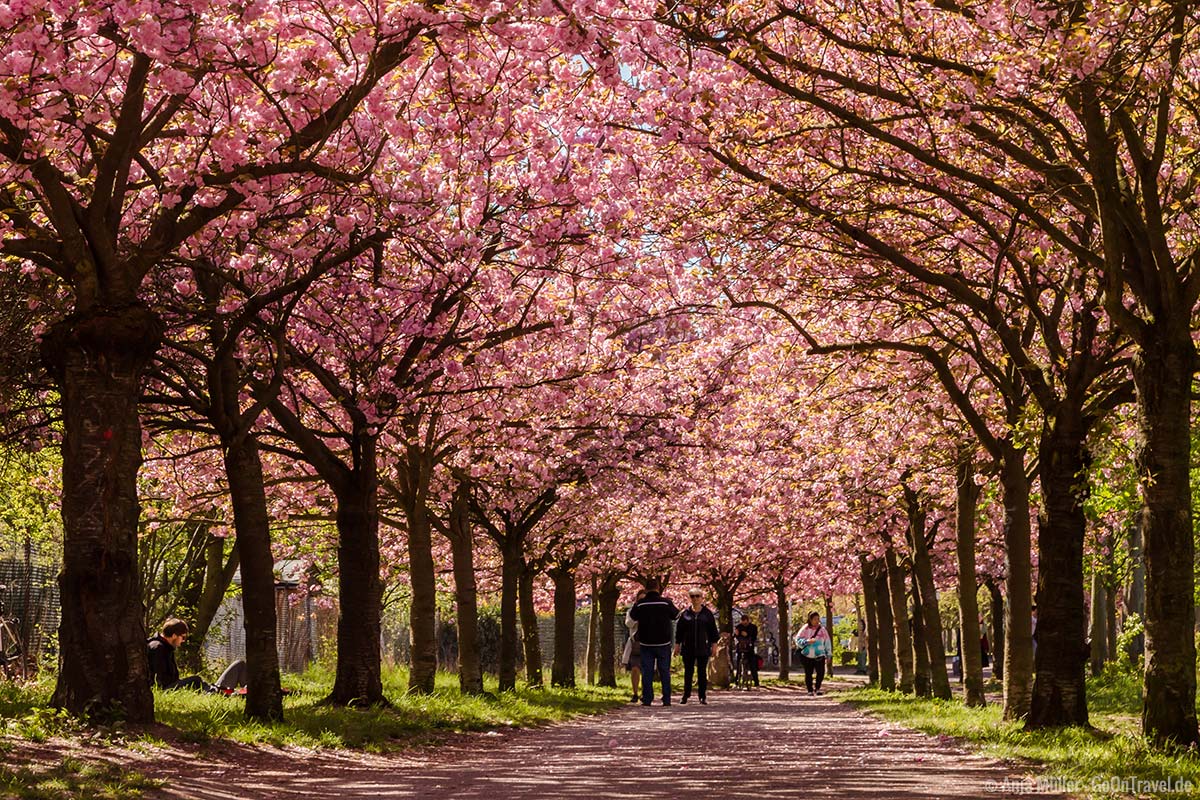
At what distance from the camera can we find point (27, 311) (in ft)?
46.3

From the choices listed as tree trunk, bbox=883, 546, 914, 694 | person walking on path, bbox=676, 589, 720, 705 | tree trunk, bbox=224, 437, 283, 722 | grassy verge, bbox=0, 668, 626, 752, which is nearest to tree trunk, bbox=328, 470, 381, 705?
grassy verge, bbox=0, 668, 626, 752

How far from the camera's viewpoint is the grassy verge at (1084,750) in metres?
8.55

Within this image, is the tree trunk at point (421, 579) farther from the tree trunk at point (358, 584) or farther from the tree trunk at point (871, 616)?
the tree trunk at point (871, 616)

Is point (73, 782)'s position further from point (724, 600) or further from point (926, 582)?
point (724, 600)

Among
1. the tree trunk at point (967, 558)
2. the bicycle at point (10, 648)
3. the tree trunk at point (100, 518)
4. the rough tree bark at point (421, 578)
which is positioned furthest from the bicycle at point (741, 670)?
the tree trunk at point (100, 518)

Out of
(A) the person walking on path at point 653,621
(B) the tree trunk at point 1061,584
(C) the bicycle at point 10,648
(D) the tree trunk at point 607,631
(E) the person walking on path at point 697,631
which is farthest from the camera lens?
(D) the tree trunk at point 607,631

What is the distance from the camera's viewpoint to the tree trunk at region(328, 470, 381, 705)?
676 inches

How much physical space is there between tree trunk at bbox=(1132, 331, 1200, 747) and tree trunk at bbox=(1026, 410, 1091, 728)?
2873 millimetres

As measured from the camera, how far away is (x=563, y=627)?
3516cm

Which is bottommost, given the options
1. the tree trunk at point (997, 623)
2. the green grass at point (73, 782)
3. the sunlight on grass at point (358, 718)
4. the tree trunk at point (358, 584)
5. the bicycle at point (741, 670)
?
the bicycle at point (741, 670)

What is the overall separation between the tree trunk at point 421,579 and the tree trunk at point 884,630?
53.2 feet

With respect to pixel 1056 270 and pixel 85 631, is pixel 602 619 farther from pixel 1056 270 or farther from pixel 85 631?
pixel 85 631

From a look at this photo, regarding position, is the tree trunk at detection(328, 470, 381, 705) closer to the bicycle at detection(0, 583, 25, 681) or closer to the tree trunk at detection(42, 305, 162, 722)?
the tree trunk at detection(42, 305, 162, 722)

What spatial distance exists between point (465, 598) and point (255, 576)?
8.82 metres
